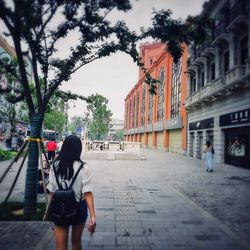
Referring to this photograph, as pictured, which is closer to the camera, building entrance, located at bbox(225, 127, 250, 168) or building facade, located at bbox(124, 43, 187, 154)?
building entrance, located at bbox(225, 127, 250, 168)

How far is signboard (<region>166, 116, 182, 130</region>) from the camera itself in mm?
30694

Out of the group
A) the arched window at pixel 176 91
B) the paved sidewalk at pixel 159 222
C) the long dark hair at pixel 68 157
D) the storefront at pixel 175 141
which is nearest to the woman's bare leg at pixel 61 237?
the long dark hair at pixel 68 157

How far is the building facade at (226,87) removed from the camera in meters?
17.1

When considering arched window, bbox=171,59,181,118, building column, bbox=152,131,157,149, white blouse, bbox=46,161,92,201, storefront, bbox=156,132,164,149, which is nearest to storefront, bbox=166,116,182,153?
arched window, bbox=171,59,181,118

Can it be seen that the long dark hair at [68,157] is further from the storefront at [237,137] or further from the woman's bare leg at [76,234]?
the storefront at [237,137]

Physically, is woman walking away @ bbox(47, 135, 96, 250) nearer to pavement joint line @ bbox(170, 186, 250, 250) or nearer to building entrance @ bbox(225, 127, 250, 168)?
pavement joint line @ bbox(170, 186, 250, 250)

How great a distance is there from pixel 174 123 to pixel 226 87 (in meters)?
14.4

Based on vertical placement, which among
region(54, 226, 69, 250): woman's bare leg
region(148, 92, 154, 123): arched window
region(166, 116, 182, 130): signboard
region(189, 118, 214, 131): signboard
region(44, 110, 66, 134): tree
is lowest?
region(54, 226, 69, 250): woman's bare leg

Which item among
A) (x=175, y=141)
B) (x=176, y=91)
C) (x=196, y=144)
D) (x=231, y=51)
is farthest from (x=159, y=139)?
(x=231, y=51)

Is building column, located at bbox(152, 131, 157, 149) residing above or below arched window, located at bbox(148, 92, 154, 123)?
below

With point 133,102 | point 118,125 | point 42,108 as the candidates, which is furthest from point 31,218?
point 118,125

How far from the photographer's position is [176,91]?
3438 cm

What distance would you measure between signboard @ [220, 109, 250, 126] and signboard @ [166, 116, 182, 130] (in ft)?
35.2

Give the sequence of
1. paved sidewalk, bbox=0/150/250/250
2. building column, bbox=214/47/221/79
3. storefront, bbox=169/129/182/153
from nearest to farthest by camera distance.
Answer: paved sidewalk, bbox=0/150/250/250, building column, bbox=214/47/221/79, storefront, bbox=169/129/182/153
